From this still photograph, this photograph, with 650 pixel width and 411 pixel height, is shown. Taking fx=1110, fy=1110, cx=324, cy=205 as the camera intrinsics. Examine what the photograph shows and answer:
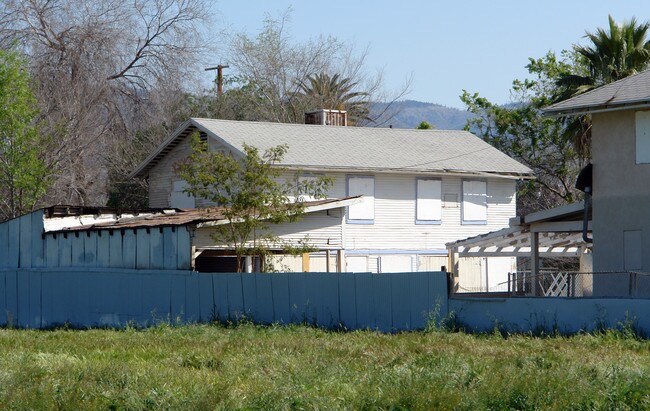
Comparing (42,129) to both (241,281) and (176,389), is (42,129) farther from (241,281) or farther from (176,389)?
(176,389)

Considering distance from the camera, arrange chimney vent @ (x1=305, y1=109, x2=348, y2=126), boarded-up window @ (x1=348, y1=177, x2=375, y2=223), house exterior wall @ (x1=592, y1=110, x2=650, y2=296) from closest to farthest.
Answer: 1. house exterior wall @ (x1=592, y1=110, x2=650, y2=296)
2. boarded-up window @ (x1=348, y1=177, x2=375, y2=223)
3. chimney vent @ (x1=305, y1=109, x2=348, y2=126)

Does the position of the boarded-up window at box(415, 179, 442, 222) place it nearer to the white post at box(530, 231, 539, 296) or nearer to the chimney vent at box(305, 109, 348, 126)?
the chimney vent at box(305, 109, 348, 126)

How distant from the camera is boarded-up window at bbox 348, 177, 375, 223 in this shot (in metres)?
39.2

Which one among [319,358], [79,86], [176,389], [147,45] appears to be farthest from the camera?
[147,45]

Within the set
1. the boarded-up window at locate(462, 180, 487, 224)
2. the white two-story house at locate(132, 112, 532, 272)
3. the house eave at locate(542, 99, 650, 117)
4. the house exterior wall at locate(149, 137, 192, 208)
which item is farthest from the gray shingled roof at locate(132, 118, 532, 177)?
the house eave at locate(542, 99, 650, 117)

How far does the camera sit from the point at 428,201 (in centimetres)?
4097

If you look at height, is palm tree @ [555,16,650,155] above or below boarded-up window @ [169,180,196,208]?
above

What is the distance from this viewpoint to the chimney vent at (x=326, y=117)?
45875 millimetres

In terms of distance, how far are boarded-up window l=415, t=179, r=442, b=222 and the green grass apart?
18.0 m

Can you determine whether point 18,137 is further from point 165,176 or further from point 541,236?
point 541,236

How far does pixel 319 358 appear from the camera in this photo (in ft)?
59.7

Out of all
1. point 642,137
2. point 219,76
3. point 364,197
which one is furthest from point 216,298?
point 219,76

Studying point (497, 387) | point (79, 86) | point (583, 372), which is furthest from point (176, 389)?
point (79, 86)

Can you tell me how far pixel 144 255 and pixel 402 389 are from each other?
18335mm
